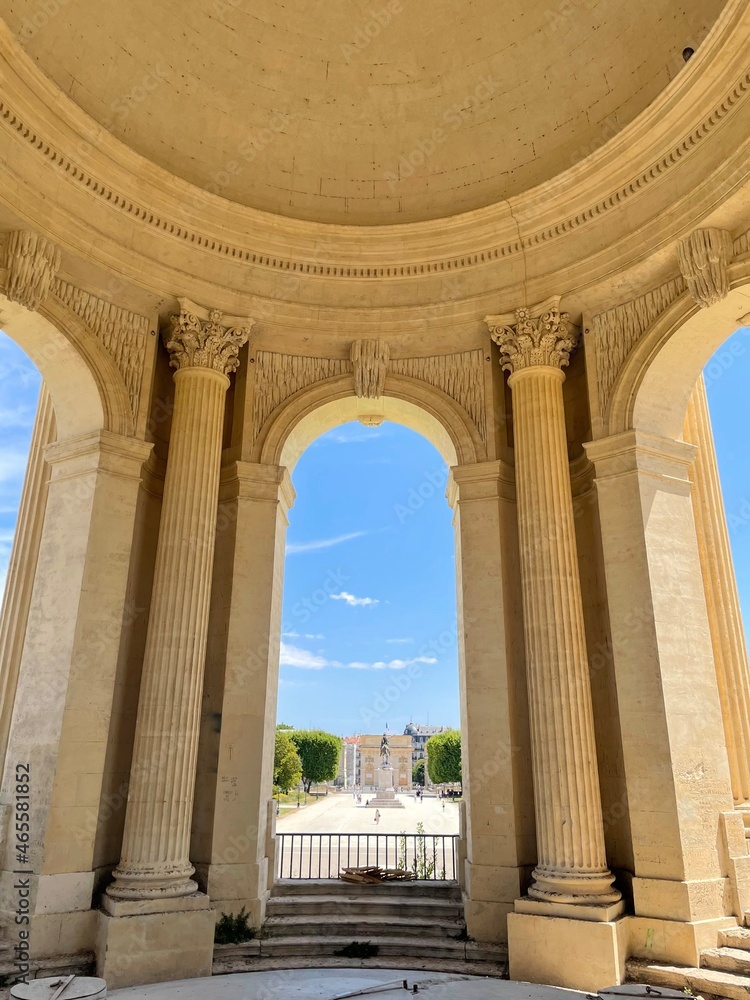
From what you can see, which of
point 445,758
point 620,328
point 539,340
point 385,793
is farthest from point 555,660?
point 445,758

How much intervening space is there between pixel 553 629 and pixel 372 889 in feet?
19.8

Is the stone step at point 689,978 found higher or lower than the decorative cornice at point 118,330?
lower

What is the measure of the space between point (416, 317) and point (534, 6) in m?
6.65

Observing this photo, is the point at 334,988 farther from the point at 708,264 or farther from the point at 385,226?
the point at 385,226

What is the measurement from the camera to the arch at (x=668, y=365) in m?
11.9

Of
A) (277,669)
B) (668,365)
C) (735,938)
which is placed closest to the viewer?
(735,938)

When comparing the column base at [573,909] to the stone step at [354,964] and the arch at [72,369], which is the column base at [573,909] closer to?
the stone step at [354,964]

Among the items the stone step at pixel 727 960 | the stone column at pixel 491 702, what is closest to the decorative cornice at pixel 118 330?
the stone column at pixel 491 702

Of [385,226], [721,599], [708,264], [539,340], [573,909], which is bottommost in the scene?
[573,909]

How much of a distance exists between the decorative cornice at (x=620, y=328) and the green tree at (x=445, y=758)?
158ft

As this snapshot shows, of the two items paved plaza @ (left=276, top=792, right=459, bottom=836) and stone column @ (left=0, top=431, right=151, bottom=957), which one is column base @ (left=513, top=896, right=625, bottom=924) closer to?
stone column @ (left=0, top=431, right=151, bottom=957)

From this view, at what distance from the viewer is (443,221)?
576 inches

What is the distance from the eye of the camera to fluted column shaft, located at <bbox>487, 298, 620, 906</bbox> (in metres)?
10.6

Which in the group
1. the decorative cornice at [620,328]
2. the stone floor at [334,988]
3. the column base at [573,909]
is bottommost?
the stone floor at [334,988]
